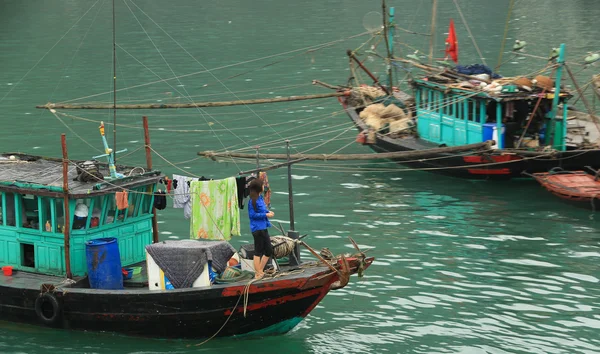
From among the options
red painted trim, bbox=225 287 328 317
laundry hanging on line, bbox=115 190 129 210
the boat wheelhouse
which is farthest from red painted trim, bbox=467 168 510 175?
laundry hanging on line, bbox=115 190 129 210

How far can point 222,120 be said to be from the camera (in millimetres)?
36406

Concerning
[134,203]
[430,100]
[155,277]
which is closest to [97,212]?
[134,203]

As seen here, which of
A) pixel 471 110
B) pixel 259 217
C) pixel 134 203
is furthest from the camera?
pixel 471 110

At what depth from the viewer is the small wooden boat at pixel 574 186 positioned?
22864mm

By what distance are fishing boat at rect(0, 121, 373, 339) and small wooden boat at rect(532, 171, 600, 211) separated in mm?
9548

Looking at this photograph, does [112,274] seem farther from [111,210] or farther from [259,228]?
[259,228]

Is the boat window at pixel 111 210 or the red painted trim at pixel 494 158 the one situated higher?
the boat window at pixel 111 210

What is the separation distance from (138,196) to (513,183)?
43.3 feet

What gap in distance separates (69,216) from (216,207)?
258 cm

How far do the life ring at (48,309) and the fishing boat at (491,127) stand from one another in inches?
479

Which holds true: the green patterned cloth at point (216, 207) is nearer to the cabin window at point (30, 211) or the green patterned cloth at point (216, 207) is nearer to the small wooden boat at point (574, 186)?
the cabin window at point (30, 211)

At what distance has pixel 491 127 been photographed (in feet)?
84.2

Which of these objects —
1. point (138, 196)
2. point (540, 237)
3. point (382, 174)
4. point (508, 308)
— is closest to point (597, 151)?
point (540, 237)

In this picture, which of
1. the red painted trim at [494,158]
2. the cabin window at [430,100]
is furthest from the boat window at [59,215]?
the cabin window at [430,100]
